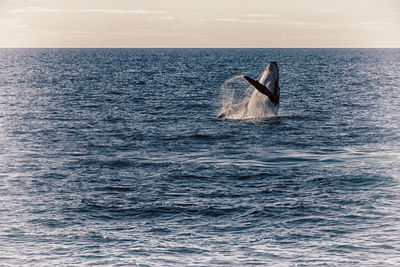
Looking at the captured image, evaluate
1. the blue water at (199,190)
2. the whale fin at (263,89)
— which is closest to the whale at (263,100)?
the whale fin at (263,89)

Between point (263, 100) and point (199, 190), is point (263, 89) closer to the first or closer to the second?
point (263, 100)

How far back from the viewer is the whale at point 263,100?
130 ft

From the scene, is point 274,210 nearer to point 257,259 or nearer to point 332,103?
point 257,259

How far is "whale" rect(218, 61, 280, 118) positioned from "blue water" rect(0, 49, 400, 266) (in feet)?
4.36

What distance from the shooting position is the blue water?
1481 centimetres

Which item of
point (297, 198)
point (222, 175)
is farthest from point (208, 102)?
point (297, 198)

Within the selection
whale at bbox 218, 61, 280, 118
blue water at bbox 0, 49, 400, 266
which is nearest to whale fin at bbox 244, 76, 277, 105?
whale at bbox 218, 61, 280, 118

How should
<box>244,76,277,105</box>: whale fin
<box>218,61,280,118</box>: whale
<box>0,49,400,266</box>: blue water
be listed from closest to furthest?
<box>0,49,400,266</box>: blue water → <box>244,76,277,105</box>: whale fin → <box>218,61,280,118</box>: whale

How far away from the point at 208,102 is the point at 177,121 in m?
15.4

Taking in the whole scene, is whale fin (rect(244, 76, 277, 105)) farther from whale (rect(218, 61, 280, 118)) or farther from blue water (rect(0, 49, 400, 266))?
blue water (rect(0, 49, 400, 266))

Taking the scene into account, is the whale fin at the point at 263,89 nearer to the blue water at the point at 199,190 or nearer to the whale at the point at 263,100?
the whale at the point at 263,100

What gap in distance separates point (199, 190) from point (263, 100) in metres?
21.5

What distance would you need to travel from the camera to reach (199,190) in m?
21.8

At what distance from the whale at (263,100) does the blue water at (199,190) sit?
1.33m
